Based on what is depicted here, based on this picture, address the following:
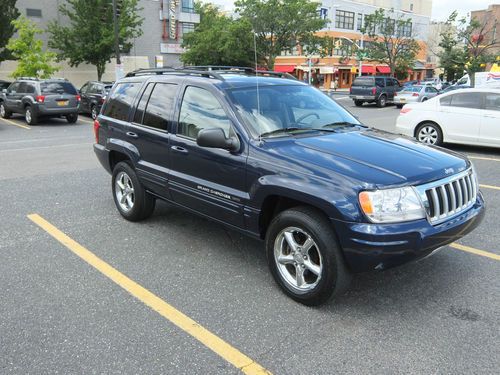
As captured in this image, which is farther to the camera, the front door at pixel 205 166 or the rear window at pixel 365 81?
the rear window at pixel 365 81

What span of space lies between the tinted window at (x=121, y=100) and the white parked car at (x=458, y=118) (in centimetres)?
808

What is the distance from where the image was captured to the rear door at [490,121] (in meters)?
10.3

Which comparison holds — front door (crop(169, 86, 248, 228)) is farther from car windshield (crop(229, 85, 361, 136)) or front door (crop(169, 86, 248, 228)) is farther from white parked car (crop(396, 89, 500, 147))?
white parked car (crop(396, 89, 500, 147))

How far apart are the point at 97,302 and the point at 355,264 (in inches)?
80.8

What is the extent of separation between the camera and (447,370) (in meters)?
2.87

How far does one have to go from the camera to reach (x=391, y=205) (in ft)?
10.7

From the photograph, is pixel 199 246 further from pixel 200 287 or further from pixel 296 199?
pixel 296 199

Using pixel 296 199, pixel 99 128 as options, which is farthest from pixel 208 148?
pixel 99 128

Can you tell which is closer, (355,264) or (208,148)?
(355,264)

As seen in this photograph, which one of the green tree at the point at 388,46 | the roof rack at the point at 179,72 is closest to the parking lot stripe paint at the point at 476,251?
the roof rack at the point at 179,72

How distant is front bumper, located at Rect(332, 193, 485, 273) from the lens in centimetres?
319

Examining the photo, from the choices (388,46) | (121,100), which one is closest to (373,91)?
(121,100)

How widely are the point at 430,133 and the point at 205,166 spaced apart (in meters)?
8.59

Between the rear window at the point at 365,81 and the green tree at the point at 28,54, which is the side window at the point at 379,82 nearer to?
the rear window at the point at 365,81
